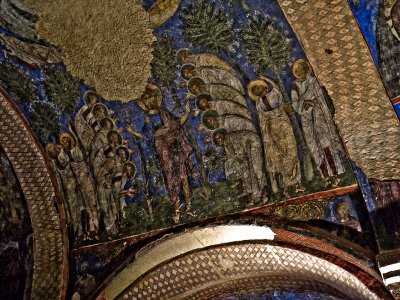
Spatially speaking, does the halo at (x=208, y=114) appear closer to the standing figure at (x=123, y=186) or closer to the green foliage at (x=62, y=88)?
the standing figure at (x=123, y=186)

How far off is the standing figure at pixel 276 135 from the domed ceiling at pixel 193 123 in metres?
0.01

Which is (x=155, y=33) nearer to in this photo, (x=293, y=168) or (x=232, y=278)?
(x=293, y=168)

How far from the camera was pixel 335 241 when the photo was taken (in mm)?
6527

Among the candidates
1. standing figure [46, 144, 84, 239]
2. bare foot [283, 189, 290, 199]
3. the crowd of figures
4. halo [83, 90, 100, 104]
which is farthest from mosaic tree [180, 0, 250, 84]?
standing figure [46, 144, 84, 239]

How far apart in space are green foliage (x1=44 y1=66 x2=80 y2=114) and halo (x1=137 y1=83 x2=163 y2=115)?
765mm

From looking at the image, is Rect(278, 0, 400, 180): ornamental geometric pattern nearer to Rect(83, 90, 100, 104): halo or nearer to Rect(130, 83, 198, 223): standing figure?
Rect(130, 83, 198, 223): standing figure

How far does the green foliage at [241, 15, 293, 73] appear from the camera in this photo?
6.77 meters

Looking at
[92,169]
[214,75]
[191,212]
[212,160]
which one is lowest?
[191,212]

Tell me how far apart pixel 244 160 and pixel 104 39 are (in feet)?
6.41

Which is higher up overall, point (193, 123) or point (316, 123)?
point (193, 123)

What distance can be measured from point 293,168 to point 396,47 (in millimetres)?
1565

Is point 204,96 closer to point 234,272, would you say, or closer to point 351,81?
point 351,81

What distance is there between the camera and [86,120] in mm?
7902

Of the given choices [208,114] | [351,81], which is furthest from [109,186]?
[351,81]
